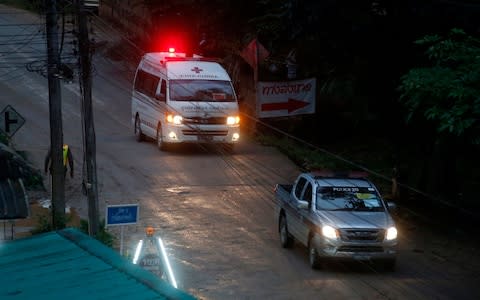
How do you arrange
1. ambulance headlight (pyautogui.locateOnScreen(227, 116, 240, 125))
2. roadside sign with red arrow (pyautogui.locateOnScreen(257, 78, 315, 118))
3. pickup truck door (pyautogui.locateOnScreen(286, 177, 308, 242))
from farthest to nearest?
ambulance headlight (pyautogui.locateOnScreen(227, 116, 240, 125)), roadside sign with red arrow (pyautogui.locateOnScreen(257, 78, 315, 118)), pickup truck door (pyautogui.locateOnScreen(286, 177, 308, 242))

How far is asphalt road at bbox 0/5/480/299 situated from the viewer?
61.6ft

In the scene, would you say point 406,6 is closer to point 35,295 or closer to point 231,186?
point 231,186

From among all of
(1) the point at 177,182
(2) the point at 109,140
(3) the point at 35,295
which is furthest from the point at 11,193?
(2) the point at 109,140

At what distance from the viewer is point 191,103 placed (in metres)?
30.2

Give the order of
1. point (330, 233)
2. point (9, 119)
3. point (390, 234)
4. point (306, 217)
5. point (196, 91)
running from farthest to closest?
point (196, 91) → point (9, 119) → point (306, 217) → point (390, 234) → point (330, 233)

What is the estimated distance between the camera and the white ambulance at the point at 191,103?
1186 inches

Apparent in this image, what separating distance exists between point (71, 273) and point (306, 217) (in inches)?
489

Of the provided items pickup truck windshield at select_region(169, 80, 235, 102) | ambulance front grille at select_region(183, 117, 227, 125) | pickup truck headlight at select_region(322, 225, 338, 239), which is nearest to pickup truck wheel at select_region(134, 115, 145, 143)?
pickup truck windshield at select_region(169, 80, 235, 102)

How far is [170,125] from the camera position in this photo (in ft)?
98.7

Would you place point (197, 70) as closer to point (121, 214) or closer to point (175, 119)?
point (175, 119)

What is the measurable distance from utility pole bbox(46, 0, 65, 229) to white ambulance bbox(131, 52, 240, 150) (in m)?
9.70

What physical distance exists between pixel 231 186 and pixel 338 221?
8474mm

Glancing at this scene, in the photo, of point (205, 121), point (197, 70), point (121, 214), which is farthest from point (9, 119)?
point (197, 70)

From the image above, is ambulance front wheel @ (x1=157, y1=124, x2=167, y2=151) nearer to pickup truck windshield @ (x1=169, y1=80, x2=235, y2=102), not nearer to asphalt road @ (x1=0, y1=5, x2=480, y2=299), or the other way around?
asphalt road @ (x1=0, y1=5, x2=480, y2=299)
